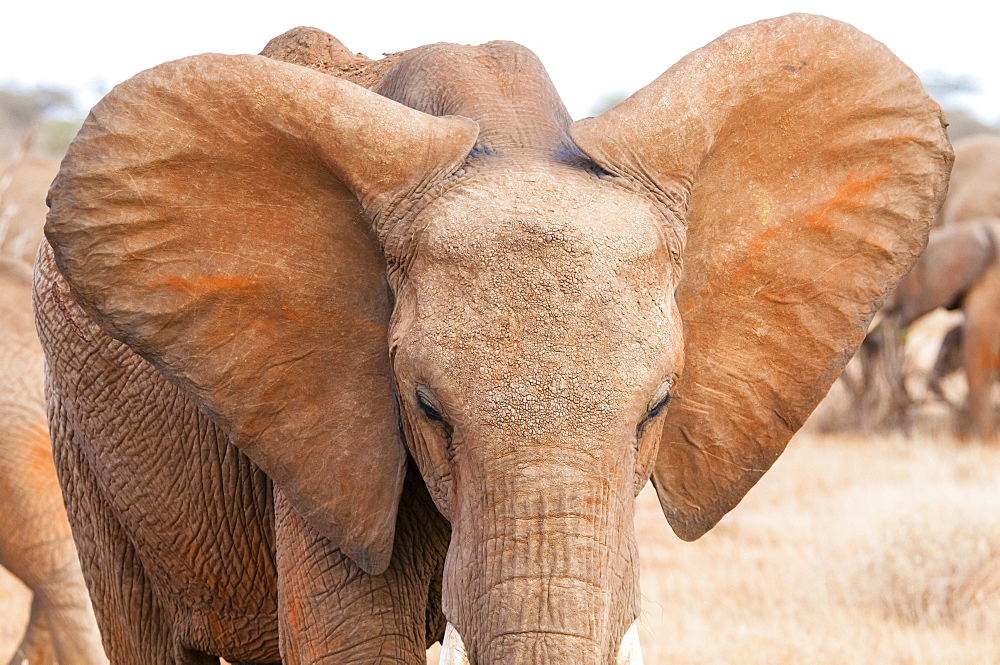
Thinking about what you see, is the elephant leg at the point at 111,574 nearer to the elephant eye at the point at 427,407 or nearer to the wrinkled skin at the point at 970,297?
the elephant eye at the point at 427,407

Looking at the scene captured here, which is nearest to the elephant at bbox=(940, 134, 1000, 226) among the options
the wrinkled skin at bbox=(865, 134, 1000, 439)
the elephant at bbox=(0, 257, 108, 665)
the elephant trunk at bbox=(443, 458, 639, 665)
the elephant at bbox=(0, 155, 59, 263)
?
the wrinkled skin at bbox=(865, 134, 1000, 439)

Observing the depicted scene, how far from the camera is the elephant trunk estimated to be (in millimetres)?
2117

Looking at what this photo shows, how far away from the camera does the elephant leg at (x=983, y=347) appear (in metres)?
9.98

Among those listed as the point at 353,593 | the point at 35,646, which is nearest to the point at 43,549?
the point at 35,646

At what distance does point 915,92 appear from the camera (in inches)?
106

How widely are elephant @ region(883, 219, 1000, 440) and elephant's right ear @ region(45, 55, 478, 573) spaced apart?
7.96 metres

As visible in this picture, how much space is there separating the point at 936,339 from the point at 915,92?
13753 mm

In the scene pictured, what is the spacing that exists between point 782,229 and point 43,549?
9.63 ft

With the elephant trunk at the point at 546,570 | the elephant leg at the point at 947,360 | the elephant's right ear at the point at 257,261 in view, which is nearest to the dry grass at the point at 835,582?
the elephant's right ear at the point at 257,261

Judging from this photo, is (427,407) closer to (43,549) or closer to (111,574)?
(111,574)

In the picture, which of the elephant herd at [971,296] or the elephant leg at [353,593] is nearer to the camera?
the elephant leg at [353,593]

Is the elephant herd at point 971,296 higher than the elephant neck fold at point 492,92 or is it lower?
lower

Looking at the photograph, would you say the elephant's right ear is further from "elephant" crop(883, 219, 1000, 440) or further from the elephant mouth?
"elephant" crop(883, 219, 1000, 440)

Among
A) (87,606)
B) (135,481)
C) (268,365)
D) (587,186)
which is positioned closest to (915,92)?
(587,186)
